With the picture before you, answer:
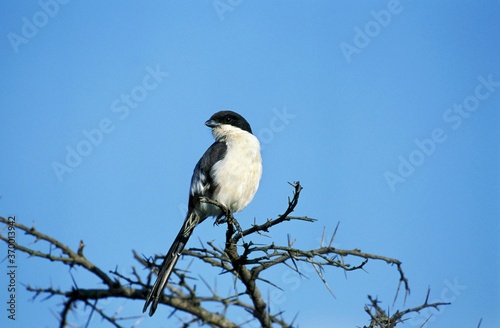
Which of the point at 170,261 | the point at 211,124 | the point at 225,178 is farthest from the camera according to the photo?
the point at 211,124

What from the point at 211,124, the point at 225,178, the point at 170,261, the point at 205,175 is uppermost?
the point at 211,124

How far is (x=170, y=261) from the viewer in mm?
4379

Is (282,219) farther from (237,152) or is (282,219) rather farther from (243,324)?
(237,152)

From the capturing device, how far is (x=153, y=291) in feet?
12.6

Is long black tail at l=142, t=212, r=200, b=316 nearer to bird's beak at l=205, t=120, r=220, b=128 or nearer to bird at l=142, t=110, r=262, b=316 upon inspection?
bird at l=142, t=110, r=262, b=316

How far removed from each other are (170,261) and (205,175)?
1432 millimetres

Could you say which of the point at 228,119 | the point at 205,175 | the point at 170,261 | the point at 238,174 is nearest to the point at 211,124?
the point at 228,119

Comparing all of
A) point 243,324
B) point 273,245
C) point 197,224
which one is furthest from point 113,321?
point 197,224

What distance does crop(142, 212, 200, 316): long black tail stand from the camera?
367 cm

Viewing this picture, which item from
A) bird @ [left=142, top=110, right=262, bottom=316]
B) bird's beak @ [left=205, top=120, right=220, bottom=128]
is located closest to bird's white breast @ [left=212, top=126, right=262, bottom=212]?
bird @ [left=142, top=110, right=262, bottom=316]

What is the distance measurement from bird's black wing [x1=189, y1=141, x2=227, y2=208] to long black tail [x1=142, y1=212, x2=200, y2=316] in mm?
224

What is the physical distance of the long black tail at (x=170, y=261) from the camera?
145 inches

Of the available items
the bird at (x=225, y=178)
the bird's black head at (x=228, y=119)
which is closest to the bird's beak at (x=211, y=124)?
the bird's black head at (x=228, y=119)

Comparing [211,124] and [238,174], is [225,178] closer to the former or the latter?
[238,174]
